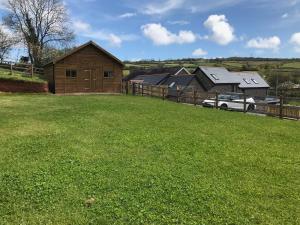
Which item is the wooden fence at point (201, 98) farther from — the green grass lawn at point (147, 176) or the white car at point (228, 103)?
the green grass lawn at point (147, 176)

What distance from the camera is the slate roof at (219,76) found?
5712 centimetres

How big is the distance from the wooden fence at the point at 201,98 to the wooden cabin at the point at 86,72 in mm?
2615

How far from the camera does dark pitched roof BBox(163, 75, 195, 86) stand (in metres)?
54.1

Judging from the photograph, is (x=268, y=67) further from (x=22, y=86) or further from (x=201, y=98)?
(x=22, y=86)

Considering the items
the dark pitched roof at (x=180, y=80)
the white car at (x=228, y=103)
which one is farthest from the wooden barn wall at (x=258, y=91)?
the white car at (x=228, y=103)

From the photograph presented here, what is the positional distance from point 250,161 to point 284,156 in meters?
1.15

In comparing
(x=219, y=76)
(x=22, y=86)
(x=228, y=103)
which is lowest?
(x=228, y=103)

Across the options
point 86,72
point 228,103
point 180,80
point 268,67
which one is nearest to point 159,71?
point 180,80

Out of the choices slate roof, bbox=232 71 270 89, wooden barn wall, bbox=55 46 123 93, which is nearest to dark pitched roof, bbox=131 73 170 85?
slate roof, bbox=232 71 270 89

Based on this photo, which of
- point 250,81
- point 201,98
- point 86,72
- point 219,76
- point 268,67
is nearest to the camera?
point 201,98

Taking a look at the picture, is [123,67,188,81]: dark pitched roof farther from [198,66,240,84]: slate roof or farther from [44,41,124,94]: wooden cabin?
[44,41,124,94]: wooden cabin

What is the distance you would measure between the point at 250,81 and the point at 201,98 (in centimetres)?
3886

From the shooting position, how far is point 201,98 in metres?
25.3

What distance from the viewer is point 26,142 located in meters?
9.40
